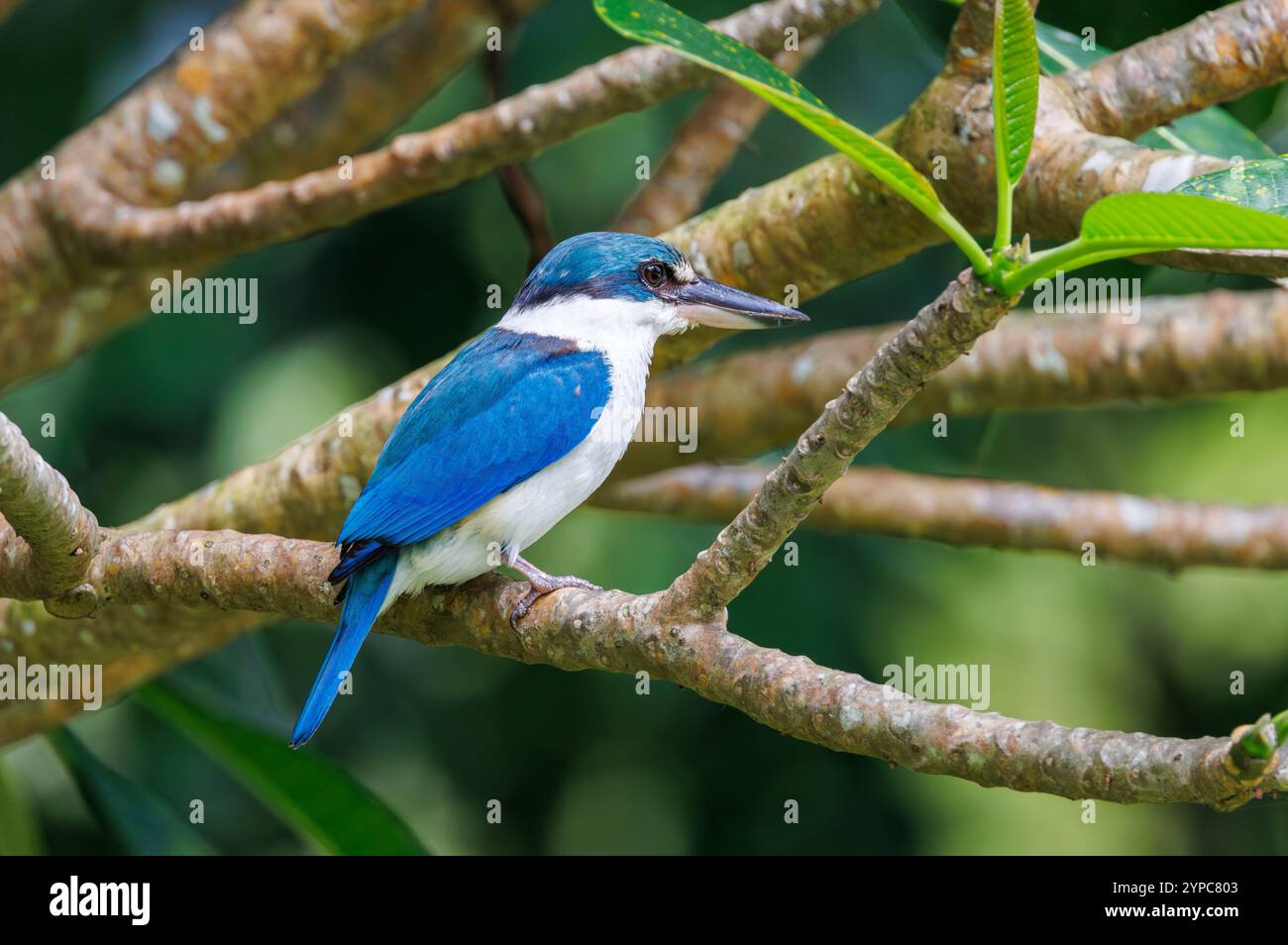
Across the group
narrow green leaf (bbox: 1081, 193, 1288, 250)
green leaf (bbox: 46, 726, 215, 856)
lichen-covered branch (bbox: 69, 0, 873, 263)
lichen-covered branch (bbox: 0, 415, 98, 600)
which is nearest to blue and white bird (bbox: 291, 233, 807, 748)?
lichen-covered branch (bbox: 69, 0, 873, 263)

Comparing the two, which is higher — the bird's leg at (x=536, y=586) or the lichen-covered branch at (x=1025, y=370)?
the lichen-covered branch at (x=1025, y=370)

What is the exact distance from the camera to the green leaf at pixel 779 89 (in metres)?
1.63

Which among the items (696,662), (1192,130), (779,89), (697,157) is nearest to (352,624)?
(696,662)

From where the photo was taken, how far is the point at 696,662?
2.04 m

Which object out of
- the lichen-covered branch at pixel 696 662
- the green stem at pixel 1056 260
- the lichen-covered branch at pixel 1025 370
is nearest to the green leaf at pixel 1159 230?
the green stem at pixel 1056 260

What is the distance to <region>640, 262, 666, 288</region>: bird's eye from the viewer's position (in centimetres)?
310

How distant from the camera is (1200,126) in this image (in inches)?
129

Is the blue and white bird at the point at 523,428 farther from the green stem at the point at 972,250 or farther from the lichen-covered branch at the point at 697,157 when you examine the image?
the green stem at the point at 972,250

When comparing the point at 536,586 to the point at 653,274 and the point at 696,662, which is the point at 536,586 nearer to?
the point at 696,662

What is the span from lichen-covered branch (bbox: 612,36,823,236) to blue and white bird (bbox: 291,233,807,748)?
0.86 metres

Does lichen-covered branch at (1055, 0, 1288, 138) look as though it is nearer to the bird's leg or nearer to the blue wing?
the blue wing

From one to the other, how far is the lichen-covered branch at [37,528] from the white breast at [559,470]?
0.59 metres

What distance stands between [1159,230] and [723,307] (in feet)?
5.10

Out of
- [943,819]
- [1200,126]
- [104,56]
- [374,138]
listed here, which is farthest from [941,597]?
[104,56]
